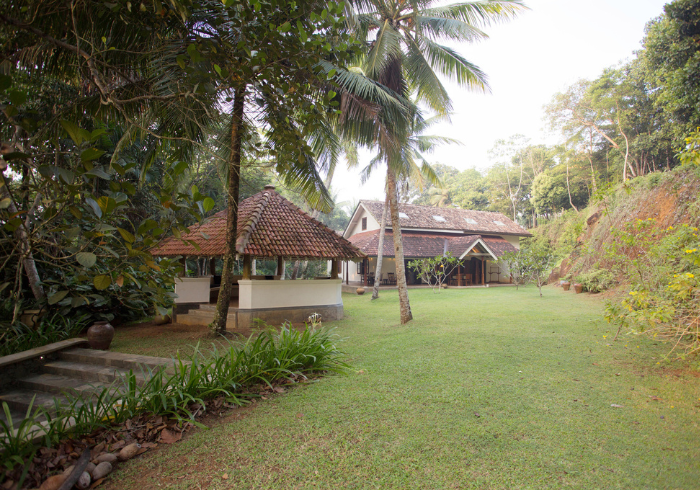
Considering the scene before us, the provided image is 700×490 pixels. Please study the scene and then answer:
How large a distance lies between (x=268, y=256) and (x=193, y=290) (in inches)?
125

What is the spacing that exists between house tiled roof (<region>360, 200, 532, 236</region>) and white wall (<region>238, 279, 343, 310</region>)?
1339 centimetres

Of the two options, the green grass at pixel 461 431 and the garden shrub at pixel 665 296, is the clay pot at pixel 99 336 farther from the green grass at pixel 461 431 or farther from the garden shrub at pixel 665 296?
the garden shrub at pixel 665 296

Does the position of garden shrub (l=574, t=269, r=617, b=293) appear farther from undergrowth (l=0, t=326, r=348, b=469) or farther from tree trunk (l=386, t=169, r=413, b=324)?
undergrowth (l=0, t=326, r=348, b=469)

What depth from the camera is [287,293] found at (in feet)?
32.9

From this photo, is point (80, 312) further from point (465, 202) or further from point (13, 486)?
point (465, 202)

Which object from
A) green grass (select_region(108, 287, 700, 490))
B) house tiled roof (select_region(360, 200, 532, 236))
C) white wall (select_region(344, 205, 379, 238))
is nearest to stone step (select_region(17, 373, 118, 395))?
green grass (select_region(108, 287, 700, 490))

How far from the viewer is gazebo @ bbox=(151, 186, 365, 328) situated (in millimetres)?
9297

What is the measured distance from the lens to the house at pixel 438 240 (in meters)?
22.5

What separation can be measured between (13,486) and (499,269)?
89.3ft

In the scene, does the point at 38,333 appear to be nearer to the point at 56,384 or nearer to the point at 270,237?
the point at 56,384

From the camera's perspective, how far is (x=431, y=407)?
3.76 metres

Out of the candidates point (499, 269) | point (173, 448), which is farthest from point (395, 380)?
point (499, 269)

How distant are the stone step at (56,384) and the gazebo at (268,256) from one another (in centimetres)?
406

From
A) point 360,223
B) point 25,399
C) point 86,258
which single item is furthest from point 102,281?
point 360,223
